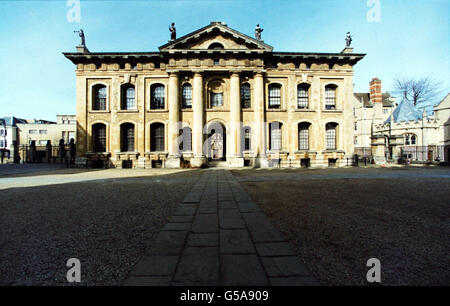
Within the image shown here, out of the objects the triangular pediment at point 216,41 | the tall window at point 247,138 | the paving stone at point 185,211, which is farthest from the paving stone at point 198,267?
the triangular pediment at point 216,41

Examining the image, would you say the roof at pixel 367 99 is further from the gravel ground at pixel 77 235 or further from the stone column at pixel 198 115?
the gravel ground at pixel 77 235

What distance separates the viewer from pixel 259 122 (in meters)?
17.8

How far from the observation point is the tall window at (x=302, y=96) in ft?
64.6

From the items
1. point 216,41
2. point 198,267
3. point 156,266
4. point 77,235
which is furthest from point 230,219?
point 216,41

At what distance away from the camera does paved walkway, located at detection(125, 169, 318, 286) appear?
6.28 ft

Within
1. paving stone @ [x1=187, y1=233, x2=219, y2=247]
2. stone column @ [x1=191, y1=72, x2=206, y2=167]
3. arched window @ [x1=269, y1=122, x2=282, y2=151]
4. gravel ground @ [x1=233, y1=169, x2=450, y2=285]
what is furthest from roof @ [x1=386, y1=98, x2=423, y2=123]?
paving stone @ [x1=187, y1=233, x2=219, y2=247]

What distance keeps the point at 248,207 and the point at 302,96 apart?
18.3 meters

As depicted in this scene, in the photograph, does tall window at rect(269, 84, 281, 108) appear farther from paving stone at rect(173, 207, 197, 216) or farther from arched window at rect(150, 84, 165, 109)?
paving stone at rect(173, 207, 197, 216)

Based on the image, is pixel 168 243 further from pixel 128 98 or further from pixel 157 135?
pixel 128 98

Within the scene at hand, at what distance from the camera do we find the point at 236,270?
2.05 meters

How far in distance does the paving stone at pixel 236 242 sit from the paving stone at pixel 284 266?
30 cm

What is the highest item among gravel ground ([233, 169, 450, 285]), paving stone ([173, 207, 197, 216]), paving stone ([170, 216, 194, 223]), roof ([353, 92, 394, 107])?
roof ([353, 92, 394, 107])

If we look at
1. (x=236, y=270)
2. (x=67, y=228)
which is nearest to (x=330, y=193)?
(x=236, y=270)

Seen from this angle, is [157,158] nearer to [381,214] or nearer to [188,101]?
[188,101]
